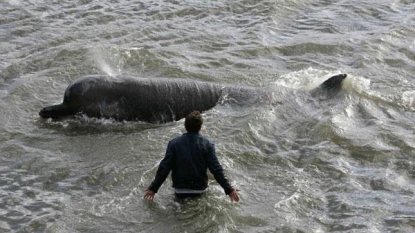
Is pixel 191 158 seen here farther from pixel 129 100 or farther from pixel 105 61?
pixel 105 61

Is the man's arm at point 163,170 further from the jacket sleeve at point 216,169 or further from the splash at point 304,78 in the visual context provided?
the splash at point 304,78

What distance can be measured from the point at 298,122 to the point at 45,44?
6973 millimetres

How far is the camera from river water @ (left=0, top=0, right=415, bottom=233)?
934 cm

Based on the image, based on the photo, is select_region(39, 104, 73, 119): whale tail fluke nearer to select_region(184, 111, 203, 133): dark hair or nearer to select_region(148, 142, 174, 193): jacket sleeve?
select_region(148, 142, 174, 193): jacket sleeve

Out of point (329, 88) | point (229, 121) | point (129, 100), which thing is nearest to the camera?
point (129, 100)

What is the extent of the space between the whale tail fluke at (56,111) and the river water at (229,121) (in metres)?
0.16

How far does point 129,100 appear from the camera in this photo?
39.4 ft

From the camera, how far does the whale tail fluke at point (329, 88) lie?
522 inches

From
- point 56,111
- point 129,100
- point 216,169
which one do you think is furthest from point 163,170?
point 56,111

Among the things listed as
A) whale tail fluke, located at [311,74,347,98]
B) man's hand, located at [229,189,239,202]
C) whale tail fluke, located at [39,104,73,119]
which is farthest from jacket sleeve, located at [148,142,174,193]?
whale tail fluke, located at [311,74,347,98]

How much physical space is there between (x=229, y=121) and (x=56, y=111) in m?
3.23

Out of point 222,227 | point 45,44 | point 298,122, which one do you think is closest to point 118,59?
point 45,44

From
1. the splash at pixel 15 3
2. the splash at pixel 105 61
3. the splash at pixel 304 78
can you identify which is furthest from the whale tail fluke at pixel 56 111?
the splash at pixel 15 3

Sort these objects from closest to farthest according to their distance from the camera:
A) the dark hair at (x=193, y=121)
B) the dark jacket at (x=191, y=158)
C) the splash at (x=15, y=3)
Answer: the dark hair at (x=193, y=121)
the dark jacket at (x=191, y=158)
the splash at (x=15, y=3)
